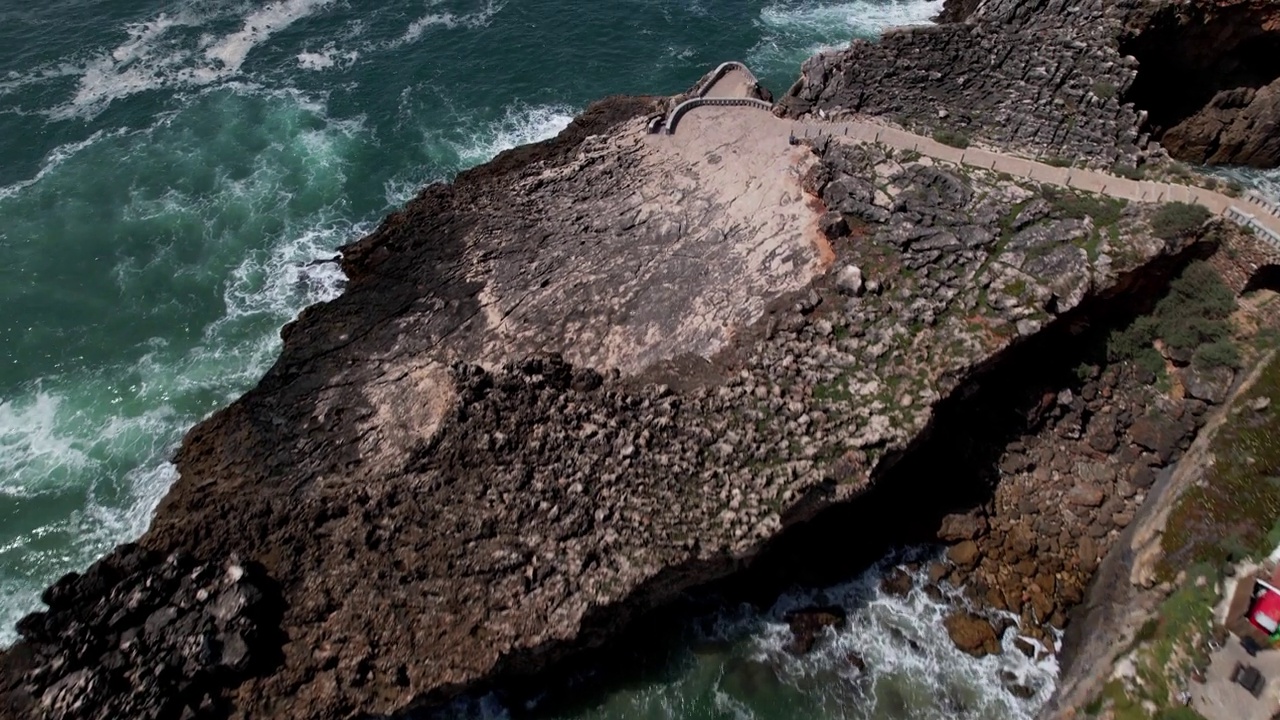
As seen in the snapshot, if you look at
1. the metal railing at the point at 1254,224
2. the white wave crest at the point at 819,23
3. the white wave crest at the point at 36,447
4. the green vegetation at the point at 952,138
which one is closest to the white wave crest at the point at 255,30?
the white wave crest at the point at 36,447

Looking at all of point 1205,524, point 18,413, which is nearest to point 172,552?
point 18,413

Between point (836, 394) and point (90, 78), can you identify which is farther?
point (90, 78)

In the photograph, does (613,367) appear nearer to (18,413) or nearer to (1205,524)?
(1205,524)

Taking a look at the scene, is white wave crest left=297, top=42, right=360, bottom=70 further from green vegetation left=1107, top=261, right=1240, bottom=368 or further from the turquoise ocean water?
green vegetation left=1107, top=261, right=1240, bottom=368

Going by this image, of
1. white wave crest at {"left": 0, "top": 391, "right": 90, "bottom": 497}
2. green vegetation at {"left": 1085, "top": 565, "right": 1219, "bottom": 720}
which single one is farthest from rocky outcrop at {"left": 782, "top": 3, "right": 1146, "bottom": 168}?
white wave crest at {"left": 0, "top": 391, "right": 90, "bottom": 497}

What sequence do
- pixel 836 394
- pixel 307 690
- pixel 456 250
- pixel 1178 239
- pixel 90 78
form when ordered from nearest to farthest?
pixel 307 690, pixel 836 394, pixel 1178 239, pixel 456 250, pixel 90 78
